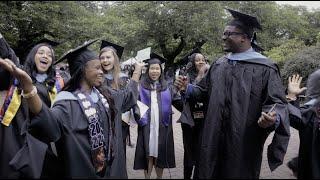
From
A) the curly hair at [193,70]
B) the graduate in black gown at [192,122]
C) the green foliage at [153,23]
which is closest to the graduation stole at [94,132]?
the graduate in black gown at [192,122]

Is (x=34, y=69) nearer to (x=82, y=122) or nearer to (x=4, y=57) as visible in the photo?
(x=4, y=57)

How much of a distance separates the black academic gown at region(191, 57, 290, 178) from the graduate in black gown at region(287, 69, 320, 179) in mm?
362

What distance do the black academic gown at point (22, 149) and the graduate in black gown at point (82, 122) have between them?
0.14 metres

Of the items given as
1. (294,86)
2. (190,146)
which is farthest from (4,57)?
(294,86)

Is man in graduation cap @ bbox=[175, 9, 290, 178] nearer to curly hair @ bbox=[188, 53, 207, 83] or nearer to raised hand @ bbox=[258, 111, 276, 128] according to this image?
raised hand @ bbox=[258, 111, 276, 128]

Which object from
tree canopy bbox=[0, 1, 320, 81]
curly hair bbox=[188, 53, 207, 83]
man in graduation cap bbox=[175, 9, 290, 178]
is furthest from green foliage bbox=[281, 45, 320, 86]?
tree canopy bbox=[0, 1, 320, 81]

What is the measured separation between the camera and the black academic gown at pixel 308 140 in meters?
3.70

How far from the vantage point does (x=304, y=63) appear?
444 inches

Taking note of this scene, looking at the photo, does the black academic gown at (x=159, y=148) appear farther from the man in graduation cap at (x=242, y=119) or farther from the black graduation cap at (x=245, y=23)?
the black graduation cap at (x=245, y=23)

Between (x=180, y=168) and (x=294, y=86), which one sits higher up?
(x=294, y=86)

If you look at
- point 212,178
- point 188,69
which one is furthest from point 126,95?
point 188,69

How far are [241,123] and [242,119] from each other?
36mm

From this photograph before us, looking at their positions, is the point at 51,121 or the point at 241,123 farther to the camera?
the point at 241,123

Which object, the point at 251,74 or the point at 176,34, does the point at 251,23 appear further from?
the point at 176,34
